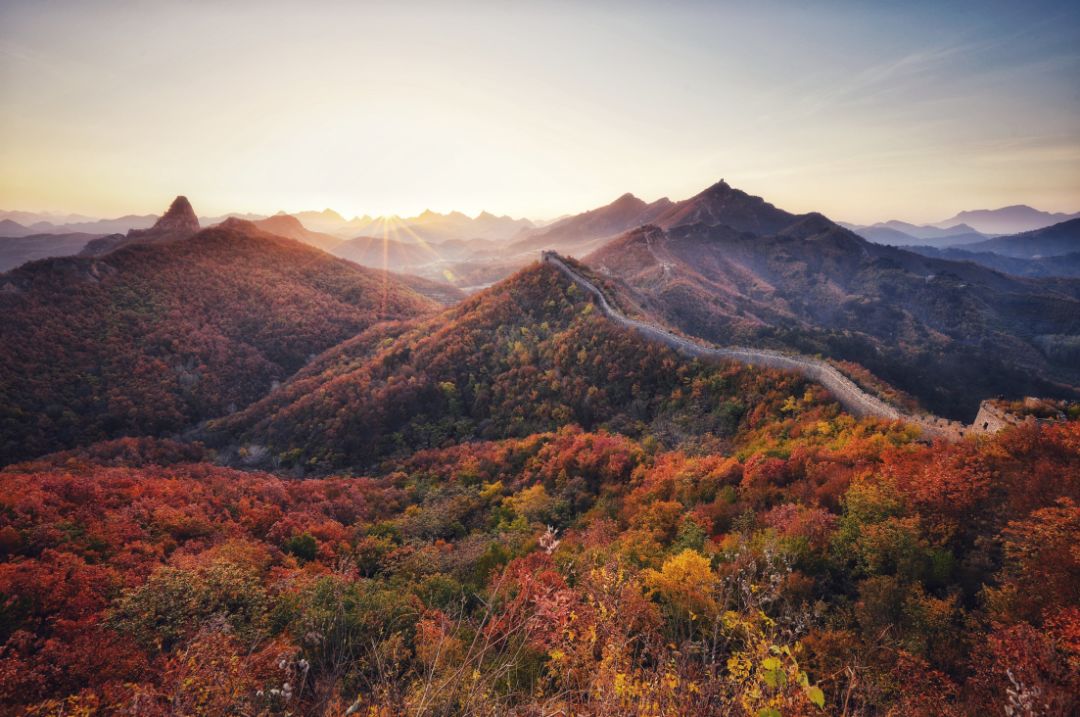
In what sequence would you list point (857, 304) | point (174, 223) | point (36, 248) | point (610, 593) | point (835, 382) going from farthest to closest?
point (36, 248) < point (857, 304) < point (174, 223) < point (835, 382) < point (610, 593)

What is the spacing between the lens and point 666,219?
180125 millimetres

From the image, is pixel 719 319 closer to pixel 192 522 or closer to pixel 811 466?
pixel 811 466

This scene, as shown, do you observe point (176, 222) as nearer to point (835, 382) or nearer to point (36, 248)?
point (835, 382)

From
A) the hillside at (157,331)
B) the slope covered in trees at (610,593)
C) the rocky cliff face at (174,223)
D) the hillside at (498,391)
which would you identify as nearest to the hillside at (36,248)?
the rocky cliff face at (174,223)

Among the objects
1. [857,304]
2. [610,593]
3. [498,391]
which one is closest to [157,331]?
[498,391]

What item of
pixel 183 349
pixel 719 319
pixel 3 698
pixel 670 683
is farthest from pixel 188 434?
pixel 719 319

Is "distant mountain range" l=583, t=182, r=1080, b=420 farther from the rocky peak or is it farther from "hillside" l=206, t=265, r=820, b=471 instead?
the rocky peak

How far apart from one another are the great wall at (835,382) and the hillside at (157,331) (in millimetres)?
43636

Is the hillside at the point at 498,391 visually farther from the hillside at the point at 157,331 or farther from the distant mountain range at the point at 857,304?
the distant mountain range at the point at 857,304

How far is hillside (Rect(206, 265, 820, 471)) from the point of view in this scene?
2300cm

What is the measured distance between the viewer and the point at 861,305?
102188 millimetres

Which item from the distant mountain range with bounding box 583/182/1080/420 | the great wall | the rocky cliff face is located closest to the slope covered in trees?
the great wall

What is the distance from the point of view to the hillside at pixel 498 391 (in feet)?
75.5

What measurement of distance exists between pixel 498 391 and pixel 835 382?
20399 millimetres
